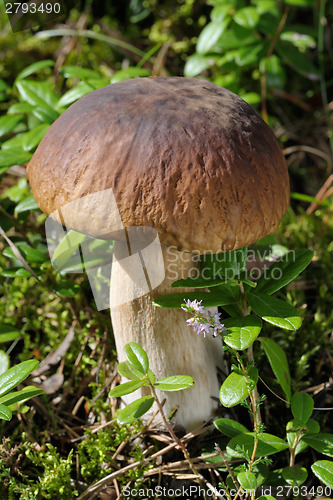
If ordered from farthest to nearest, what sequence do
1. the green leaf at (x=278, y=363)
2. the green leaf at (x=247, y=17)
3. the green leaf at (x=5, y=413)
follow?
the green leaf at (x=247, y=17)
the green leaf at (x=278, y=363)
the green leaf at (x=5, y=413)

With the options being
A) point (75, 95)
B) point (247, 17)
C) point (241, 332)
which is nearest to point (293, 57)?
point (247, 17)

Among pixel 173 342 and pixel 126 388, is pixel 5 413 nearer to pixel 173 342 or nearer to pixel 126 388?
pixel 126 388

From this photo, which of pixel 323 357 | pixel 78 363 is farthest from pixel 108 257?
pixel 323 357

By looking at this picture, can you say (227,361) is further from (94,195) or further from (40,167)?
(40,167)

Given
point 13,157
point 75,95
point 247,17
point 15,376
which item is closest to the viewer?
point 15,376

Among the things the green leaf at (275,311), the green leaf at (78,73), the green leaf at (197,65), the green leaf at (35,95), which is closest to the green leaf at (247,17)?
the green leaf at (197,65)

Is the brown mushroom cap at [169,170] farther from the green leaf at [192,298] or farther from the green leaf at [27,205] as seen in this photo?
the green leaf at [27,205]

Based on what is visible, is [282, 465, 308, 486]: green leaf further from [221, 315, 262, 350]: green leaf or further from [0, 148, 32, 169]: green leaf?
[0, 148, 32, 169]: green leaf
